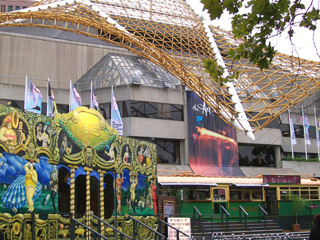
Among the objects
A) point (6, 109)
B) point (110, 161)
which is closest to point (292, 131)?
point (110, 161)

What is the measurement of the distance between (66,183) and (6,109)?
4.06 metres

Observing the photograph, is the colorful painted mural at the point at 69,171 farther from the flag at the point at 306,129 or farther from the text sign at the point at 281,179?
the flag at the point at 306,129

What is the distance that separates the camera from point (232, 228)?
32.5m

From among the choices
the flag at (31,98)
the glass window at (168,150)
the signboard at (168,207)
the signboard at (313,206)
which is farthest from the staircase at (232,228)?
the glass window at (168,150)

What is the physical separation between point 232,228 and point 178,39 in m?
22.0

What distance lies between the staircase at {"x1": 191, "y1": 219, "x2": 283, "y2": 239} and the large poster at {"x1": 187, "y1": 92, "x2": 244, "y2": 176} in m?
14.4

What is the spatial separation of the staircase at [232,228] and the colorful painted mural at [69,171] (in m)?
5.66

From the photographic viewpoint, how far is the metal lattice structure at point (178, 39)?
133 ft

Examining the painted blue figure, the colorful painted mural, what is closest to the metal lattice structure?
the colorful painted mural

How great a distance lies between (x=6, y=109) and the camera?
17156 millimetres

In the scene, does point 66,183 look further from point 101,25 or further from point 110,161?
point 101,25

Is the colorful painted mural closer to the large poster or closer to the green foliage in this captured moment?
the green foliage

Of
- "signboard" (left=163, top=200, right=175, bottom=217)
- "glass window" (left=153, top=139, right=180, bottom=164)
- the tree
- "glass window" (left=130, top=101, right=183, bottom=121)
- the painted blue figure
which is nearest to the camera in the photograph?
the tree

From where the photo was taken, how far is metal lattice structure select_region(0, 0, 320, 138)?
40.6 m
